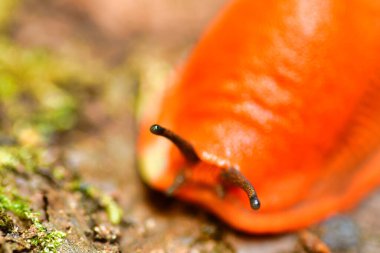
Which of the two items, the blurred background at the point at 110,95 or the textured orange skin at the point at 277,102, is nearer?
the textured orange skin at the point at 277,102

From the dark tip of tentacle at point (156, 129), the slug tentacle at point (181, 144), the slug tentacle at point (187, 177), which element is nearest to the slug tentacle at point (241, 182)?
the slug tentacle at point (187, 177)

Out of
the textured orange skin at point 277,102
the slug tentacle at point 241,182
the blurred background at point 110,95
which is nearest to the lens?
the slug tentacle at point 241,182

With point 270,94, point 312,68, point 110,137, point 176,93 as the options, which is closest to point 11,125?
point 110,137

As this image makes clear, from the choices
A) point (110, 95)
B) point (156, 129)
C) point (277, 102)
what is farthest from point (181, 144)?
point (110, 95)

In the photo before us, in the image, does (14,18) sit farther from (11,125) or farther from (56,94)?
(11,125)

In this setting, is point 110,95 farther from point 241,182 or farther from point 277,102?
point 241,182

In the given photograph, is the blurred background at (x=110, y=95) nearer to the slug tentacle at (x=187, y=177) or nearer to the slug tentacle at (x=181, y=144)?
the slug tentacle at (x=187, y=177)
